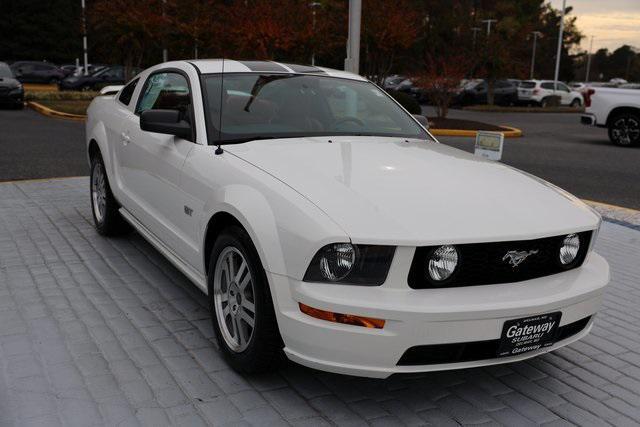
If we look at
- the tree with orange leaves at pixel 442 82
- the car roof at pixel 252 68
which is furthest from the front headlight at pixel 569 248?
the tree with orange leaves at pixel 442 82

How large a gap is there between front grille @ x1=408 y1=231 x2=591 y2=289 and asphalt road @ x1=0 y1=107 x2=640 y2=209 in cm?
627

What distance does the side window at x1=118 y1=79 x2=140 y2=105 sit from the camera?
582cm

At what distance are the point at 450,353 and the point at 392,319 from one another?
358mm

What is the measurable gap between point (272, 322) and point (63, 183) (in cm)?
659

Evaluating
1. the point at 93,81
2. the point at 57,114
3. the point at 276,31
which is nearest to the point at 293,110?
the point at 57,114

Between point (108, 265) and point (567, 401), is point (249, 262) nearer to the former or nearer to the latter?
point (567, 401)

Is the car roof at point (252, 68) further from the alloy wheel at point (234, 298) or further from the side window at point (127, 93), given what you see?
the alloy wheel at point (234, 298)

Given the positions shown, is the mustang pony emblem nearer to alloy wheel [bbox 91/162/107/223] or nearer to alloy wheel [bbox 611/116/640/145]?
alloy wheel [bbox 91/162/107/223]

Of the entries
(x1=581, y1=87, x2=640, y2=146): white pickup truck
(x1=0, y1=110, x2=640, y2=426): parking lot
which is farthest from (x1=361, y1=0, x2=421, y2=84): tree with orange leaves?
(x1=0, y1=110, x2=640, y2=426): parking lot

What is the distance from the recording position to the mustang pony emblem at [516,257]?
10.2ft

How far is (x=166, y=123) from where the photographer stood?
13.8 feet

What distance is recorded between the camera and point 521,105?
3784 cm

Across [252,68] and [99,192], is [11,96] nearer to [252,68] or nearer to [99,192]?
[99,192]

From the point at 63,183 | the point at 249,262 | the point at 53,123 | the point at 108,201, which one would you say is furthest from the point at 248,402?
the point at 53,123
